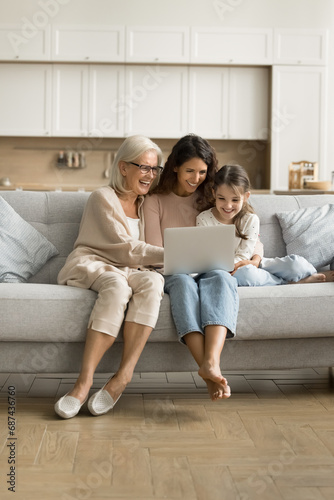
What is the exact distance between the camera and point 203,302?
7.78 ft

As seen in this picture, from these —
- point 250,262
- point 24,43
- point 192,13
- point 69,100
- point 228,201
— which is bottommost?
Answer: point 250,262

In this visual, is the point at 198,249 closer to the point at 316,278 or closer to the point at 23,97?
the point at 316,278

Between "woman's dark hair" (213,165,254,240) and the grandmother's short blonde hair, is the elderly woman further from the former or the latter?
"woman's dark hair" (213,165,254,240)

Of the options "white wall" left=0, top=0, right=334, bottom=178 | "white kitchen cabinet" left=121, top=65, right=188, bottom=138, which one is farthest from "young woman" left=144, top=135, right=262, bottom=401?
"white wall" left=0, top=0, right=334, bottom=178

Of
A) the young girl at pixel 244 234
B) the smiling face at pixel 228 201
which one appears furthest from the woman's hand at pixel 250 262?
the smiling face at pixel 228 201

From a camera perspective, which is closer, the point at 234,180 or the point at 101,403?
the point at 101,403

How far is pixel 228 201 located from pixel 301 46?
14.3 feet

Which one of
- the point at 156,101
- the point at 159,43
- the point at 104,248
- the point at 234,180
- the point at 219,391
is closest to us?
the point at 219,391

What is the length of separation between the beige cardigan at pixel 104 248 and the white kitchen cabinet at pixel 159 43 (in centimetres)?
401

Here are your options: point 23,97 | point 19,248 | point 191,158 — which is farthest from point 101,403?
point 23,97

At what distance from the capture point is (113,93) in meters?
6.51

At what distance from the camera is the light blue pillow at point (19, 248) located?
2.79m

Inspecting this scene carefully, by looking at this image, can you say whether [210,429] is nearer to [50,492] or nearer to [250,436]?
[250,436]

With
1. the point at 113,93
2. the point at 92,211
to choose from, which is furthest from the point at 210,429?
the point at 113,93
